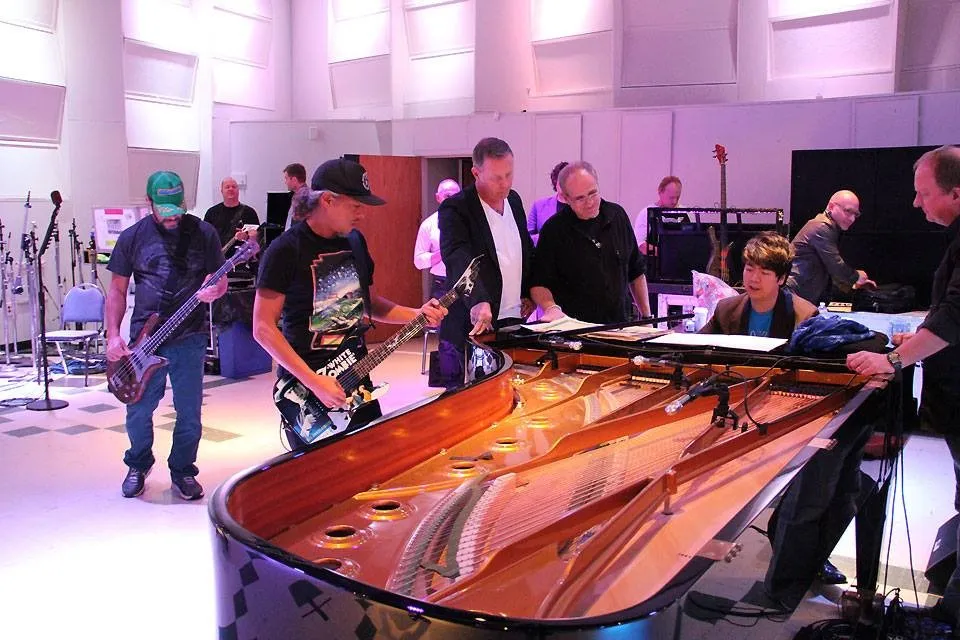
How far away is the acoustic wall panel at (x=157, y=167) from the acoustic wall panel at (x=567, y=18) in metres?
4.39

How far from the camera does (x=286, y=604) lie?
155 cm

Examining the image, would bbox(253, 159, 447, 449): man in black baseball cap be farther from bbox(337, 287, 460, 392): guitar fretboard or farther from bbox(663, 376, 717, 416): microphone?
bbox(663, 376, 717, 416): microphone

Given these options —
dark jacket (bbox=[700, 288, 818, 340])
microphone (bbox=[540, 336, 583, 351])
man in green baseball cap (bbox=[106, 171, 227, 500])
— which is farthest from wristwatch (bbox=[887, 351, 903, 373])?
man in green baseball cap (bbox=[106, 171, 227, 500])

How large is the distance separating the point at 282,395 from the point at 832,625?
198 centimetres

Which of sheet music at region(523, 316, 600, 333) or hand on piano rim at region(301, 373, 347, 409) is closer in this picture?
hand on piano rim at region(301, 373, 347, 409)

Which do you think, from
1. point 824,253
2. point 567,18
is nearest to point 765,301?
point 824,253

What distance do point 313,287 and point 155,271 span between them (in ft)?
5.71

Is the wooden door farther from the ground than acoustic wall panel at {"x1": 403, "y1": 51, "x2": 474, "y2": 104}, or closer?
closer

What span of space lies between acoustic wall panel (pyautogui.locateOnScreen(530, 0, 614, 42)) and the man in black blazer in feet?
21.0

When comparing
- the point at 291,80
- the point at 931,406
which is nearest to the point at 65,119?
the point at 291,80

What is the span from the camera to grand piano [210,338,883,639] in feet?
4.97

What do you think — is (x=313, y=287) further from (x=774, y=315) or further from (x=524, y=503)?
(x=774, y=315)

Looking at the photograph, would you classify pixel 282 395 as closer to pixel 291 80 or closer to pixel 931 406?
pixel 931 406

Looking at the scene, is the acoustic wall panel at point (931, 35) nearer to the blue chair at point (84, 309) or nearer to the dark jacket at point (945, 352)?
the dark jacket at point (945, 352)
